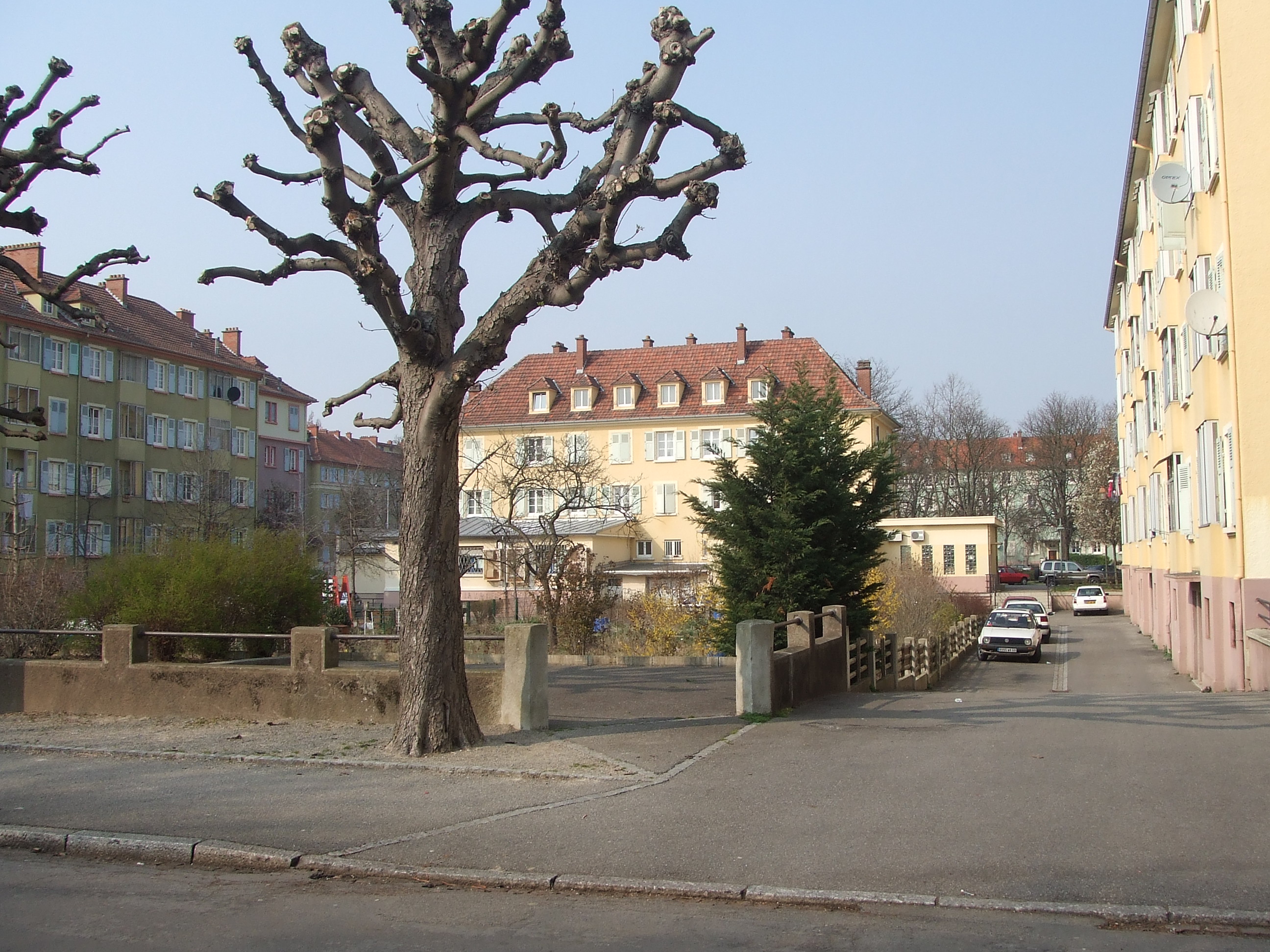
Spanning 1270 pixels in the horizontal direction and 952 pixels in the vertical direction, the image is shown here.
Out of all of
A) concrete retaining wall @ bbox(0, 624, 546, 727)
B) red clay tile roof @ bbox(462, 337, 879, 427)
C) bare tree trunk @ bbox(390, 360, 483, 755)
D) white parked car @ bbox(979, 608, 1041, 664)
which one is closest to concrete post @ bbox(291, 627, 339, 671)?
concrete retaining wall @ bbox(0, 624, 546, 727)

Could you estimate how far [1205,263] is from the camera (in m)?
20.4

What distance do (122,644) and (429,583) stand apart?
17.1ft

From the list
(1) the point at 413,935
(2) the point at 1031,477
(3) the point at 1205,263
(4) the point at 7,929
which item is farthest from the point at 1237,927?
(2) the point at 1031,477

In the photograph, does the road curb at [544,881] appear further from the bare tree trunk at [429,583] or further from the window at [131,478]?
the window at [131,478]

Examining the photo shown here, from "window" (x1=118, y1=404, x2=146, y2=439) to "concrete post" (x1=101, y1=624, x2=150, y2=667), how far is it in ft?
145

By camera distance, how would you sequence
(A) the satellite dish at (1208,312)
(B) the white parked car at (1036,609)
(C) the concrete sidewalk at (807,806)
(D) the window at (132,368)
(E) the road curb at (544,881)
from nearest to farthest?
(E) the road curb at (544,881), (C) the concrete sidewalk at (807,806), (A) the satellite dish at (1208,312), (B) the white parked car at (1036,609), (D) the window at (132,368)

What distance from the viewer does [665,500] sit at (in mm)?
63969

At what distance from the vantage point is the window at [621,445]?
64.9 m

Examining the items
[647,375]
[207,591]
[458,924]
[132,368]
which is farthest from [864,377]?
[458,924]

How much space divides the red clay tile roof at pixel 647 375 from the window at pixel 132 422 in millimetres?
16893

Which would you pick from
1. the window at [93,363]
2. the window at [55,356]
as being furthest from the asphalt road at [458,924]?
the window at [93,363]

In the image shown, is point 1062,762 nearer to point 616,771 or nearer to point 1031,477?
point 616,771

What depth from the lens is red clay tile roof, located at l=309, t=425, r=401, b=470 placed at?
309 feet

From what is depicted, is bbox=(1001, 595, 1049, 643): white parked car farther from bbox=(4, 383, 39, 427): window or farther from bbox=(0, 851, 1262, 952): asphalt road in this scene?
bbox=(4, 383, 39, 427): window
